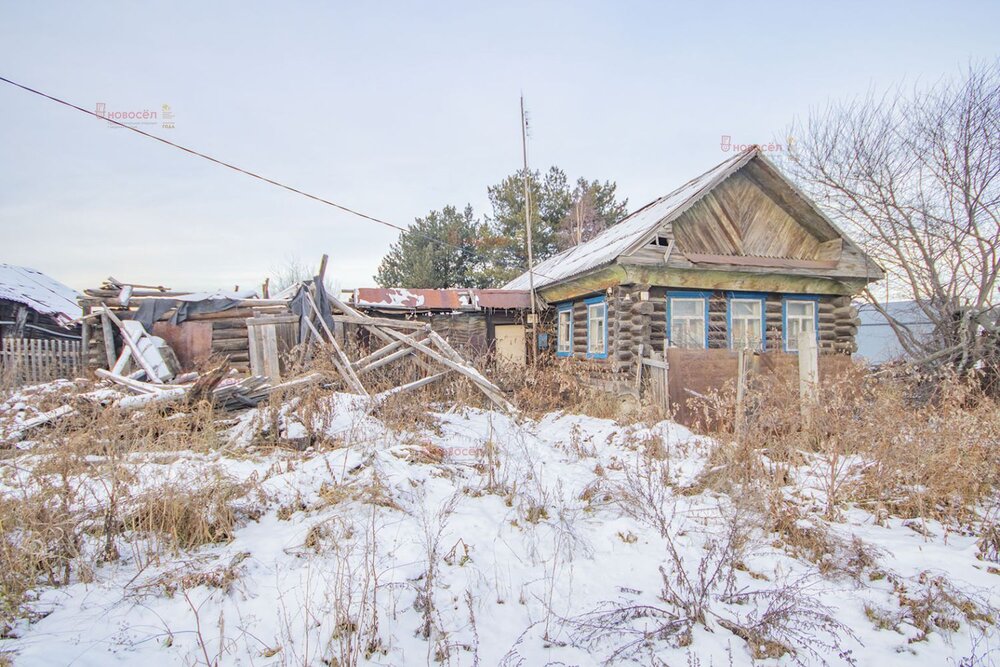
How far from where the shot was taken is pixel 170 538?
3311mm

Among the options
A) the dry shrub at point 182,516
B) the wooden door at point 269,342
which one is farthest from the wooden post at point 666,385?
the wooden door at point 269,342

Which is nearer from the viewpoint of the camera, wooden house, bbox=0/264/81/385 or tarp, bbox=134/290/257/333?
tarp, bbox=134/290/257/333

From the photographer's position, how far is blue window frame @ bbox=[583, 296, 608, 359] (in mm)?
11624

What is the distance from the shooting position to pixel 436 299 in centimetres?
1395

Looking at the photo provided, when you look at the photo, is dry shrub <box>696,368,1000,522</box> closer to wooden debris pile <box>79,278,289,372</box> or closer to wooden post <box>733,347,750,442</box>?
wooden post <box>733,347,750,442</box>

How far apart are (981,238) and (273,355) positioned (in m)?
14.9

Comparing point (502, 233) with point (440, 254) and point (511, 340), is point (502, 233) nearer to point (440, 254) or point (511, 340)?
point (440, 254)

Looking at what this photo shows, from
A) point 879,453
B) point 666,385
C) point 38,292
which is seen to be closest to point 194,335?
point 666,385

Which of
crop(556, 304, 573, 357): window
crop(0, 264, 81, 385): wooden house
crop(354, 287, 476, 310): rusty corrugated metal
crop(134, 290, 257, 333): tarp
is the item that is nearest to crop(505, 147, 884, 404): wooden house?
crop(556, 304, 573, 357): window

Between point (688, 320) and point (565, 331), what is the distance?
386 centimetres

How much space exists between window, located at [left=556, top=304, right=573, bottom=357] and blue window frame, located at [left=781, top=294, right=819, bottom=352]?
208 inches

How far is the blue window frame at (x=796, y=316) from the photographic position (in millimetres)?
12055

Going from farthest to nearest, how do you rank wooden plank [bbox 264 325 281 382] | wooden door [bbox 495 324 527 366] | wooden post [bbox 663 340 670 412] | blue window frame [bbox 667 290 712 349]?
wooden door [bbox 495 324 527 366], blue window frame [bbox 667 290 712 349], wooden plank [bbox 264 325 281 382], wooden post [bbox 663 340 670 412]

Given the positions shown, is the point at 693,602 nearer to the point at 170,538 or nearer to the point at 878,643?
the point at 878,643
